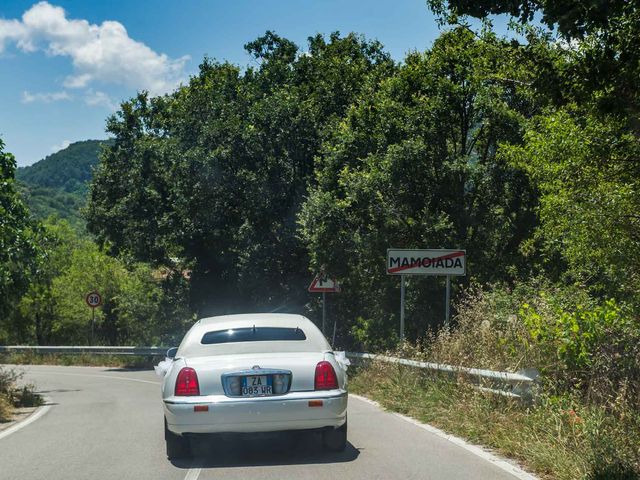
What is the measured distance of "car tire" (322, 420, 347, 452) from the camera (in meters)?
8.52

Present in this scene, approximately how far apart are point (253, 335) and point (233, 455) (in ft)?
4.39

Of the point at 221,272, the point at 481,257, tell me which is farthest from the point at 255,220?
the point at 481,257

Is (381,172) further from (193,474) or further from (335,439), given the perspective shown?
(193,474)

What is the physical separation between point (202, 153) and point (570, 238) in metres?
15.7

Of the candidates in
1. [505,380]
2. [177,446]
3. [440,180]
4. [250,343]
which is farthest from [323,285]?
[177,446]

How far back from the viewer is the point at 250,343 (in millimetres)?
8836

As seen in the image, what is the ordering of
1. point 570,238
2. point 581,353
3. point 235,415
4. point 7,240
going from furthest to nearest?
point 7,240
point 570,238
point 581,353
point 235,415

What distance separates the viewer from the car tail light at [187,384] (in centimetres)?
808

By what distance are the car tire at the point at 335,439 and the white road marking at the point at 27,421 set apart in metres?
4.91

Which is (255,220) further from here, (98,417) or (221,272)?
(98,417)

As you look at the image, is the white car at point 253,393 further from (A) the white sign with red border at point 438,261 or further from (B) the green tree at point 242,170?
(B) the green tree at point 242,170

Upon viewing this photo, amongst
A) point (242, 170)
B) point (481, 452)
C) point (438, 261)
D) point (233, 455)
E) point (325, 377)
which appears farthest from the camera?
point (242, 170)

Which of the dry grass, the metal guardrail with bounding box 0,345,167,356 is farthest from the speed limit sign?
the dry grass

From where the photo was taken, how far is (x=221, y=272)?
32.8 metres
